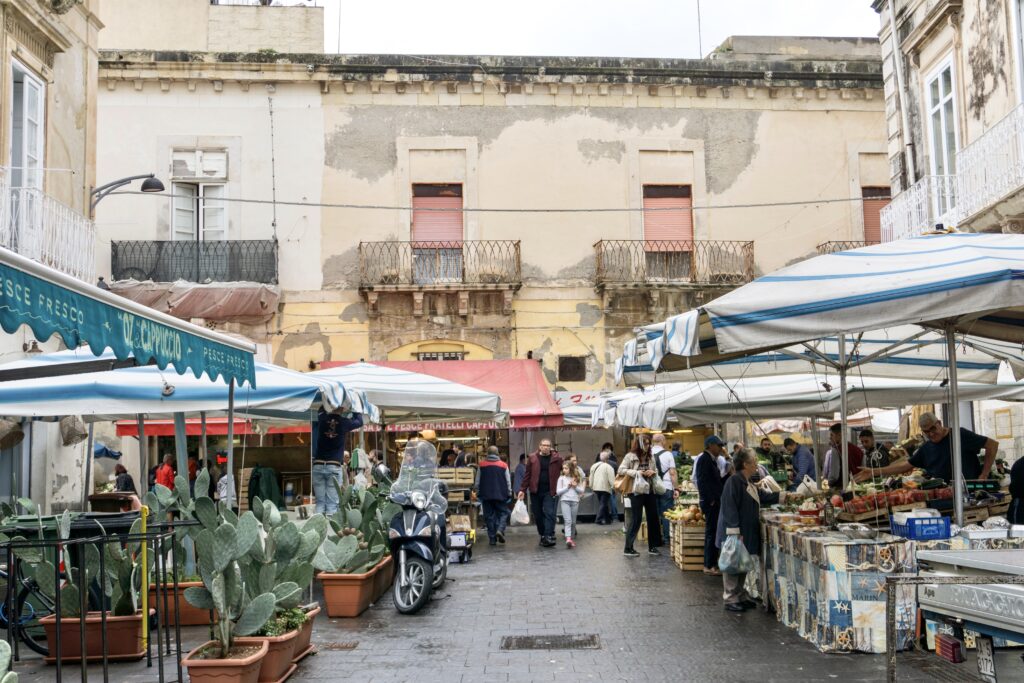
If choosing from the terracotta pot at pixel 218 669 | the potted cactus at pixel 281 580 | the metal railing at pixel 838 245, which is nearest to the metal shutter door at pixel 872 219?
the metal railing at pixel 838 245

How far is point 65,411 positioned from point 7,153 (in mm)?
5873

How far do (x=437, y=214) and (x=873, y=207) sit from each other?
10.3m

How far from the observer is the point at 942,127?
57.1ft

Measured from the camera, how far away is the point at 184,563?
32.1 feet

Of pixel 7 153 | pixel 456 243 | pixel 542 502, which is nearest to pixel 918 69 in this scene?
pixel 542 502

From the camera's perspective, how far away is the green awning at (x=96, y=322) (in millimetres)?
4723

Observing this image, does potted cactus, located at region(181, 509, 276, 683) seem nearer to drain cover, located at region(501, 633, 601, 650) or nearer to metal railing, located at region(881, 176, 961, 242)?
drain cover, located at region(501, 633, 601, 650)

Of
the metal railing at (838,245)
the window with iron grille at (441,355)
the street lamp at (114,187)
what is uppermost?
the metal railing at (838,245)

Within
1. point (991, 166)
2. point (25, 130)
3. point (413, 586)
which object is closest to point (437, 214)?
point (25, 130)

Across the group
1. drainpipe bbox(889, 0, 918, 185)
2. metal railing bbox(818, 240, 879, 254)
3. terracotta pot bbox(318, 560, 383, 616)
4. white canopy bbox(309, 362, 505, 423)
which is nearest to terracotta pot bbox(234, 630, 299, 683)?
terracotta pot bbox(318, 560, 383, 616)

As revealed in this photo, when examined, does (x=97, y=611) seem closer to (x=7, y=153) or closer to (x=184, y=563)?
(x=184, y=563)

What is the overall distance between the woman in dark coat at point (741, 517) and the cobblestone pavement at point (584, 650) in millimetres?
208

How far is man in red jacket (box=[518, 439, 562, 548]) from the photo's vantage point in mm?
17516

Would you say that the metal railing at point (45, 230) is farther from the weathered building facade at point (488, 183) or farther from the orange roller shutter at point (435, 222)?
the orange roller shutter at point (435, 222)
